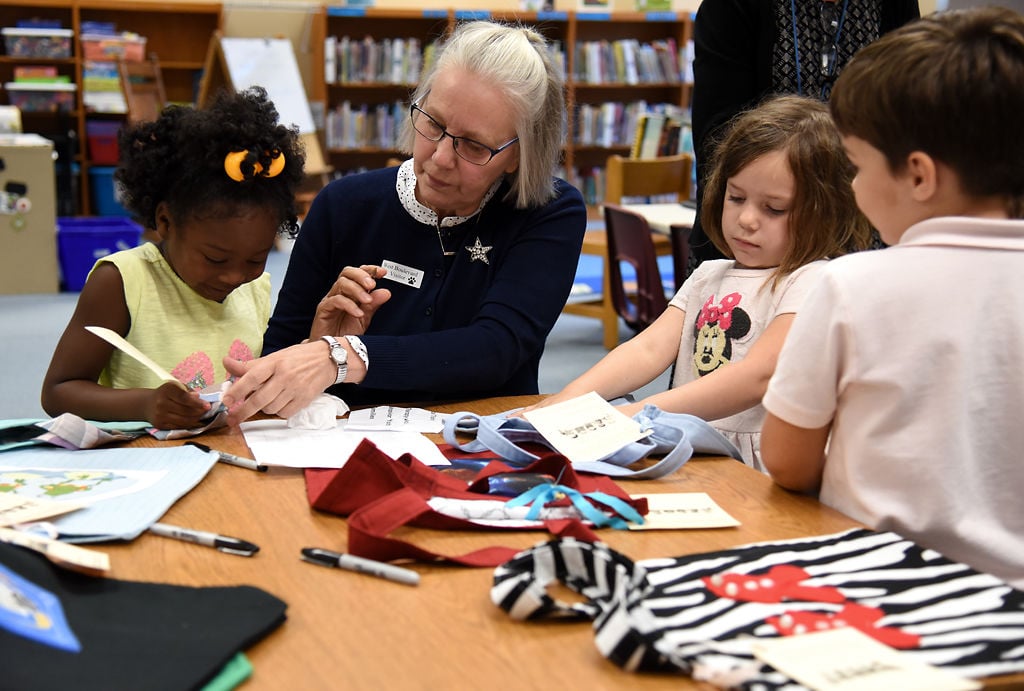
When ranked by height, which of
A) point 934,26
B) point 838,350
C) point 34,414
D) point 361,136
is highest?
point 934,26

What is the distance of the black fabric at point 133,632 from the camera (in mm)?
764

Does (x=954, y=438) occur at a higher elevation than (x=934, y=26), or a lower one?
lower

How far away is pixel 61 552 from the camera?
953 millimetres

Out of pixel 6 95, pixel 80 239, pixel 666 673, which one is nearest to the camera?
pixel 666 673

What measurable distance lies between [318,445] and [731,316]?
0.79 metres

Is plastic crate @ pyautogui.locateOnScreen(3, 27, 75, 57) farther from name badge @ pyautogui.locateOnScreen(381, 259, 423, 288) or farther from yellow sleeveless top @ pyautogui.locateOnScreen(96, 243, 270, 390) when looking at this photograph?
name badge @ pyautogui.locateOnScreen(381, 259, 423, 288)

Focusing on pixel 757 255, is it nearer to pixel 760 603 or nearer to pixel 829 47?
pixel 829 47

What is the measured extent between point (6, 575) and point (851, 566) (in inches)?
30.0

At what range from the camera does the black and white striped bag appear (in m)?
0.83

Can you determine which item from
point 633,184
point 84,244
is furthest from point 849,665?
point 84,244

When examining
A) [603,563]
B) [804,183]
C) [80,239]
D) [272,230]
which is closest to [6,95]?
[80,239]

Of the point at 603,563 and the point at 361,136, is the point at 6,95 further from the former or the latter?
the point at 603,563

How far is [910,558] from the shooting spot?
3.34ft

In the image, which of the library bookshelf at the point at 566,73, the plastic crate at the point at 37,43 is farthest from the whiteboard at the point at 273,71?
the plastic crate at the point at 37,43
